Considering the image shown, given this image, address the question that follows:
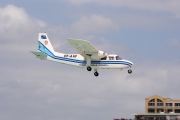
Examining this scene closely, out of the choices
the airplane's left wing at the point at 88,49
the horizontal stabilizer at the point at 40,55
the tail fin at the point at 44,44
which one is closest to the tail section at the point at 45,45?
the tail fin at the point at 44,44

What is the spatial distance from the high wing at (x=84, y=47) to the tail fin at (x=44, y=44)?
34.1 ft

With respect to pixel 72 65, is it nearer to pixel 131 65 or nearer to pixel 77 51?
pixel 77 51

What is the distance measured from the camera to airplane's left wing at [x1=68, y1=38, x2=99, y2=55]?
371ft

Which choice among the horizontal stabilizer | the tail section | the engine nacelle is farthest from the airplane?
the tail section

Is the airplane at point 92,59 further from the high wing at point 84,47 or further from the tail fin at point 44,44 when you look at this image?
the tail fin at point 44,44

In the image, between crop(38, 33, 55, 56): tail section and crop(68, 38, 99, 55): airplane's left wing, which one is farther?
crop(38, 33, 55, 56): tail section

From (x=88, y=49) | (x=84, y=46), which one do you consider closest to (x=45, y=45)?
(x=84, y=46)

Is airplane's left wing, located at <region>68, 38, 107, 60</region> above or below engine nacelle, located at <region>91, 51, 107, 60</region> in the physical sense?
above

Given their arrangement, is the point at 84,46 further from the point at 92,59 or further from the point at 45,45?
the point at 45,45

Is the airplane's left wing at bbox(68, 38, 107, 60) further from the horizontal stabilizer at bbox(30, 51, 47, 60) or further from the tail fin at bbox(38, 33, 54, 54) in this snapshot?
the tail fin at bbox(38, 33, 54, 54)

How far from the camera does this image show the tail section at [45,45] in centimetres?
12356

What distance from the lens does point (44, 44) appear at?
4993 inches

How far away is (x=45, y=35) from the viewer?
128500 mm

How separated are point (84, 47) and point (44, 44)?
15539 mm
